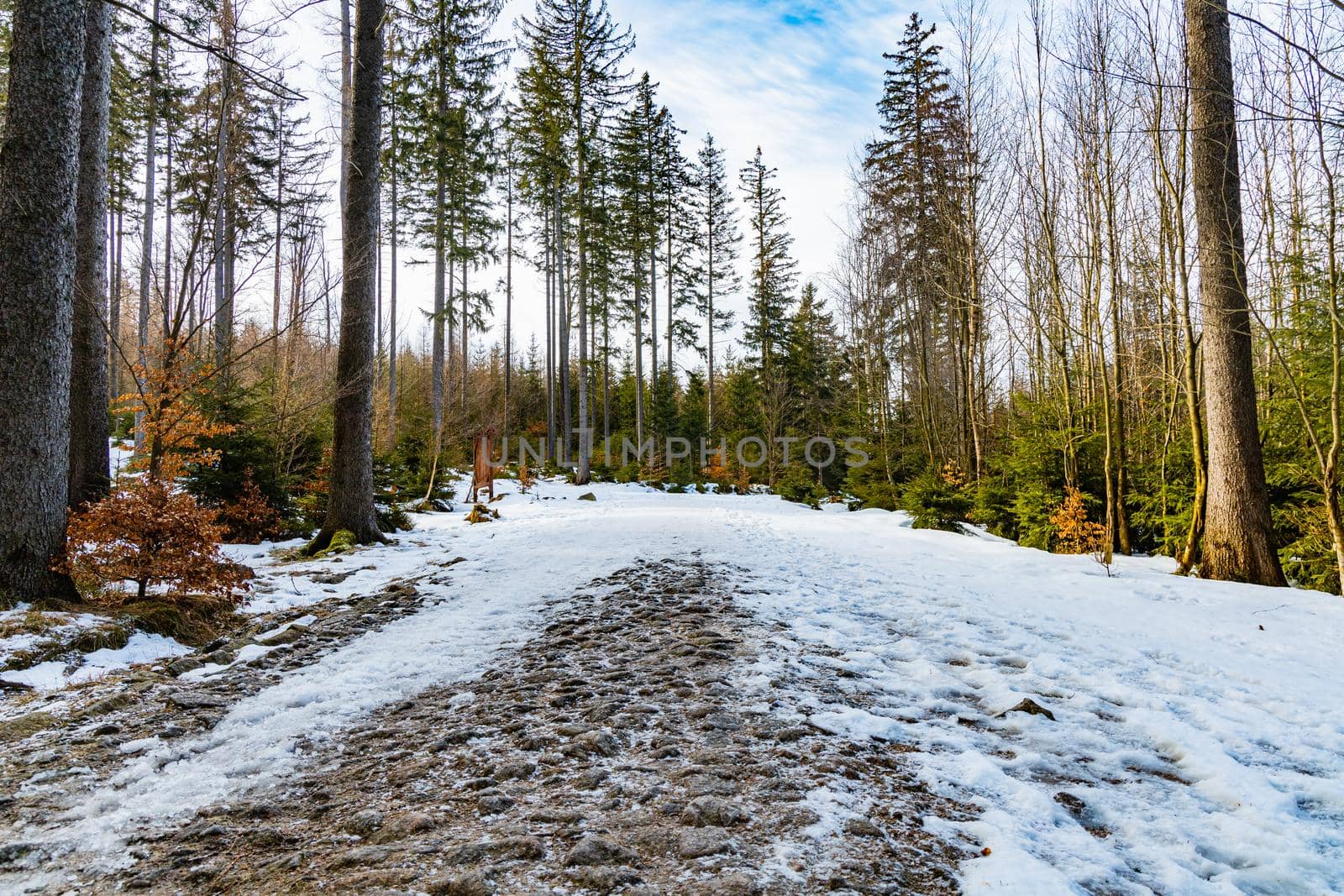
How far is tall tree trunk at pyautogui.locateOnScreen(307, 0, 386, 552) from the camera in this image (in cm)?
760

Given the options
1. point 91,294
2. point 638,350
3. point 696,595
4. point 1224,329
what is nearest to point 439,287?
point 638,350

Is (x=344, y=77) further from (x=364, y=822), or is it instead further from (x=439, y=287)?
(x=364, y=822)

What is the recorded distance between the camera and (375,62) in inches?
306

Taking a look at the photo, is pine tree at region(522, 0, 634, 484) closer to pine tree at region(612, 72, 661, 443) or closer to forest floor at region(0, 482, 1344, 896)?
pine tree at region(612, 72, 661, 443)

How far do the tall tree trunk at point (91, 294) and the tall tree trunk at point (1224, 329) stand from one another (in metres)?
10.5

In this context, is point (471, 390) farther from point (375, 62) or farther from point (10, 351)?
point (10, 351)

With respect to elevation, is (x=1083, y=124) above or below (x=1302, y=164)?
above

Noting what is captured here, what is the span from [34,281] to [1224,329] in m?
9.86

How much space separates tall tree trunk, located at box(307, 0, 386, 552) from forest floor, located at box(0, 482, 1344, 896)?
10.0ft

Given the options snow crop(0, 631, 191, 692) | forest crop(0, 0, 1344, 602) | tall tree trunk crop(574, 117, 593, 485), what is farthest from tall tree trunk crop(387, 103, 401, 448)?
snow crop(0, 631, 191, 692)

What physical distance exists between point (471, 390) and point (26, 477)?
23.2 m

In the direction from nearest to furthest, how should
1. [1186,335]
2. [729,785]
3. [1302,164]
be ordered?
[729,785] < [1186,335] < [1302,164]

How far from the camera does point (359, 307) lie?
7.83 m

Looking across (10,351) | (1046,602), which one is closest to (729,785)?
(1046,602)
